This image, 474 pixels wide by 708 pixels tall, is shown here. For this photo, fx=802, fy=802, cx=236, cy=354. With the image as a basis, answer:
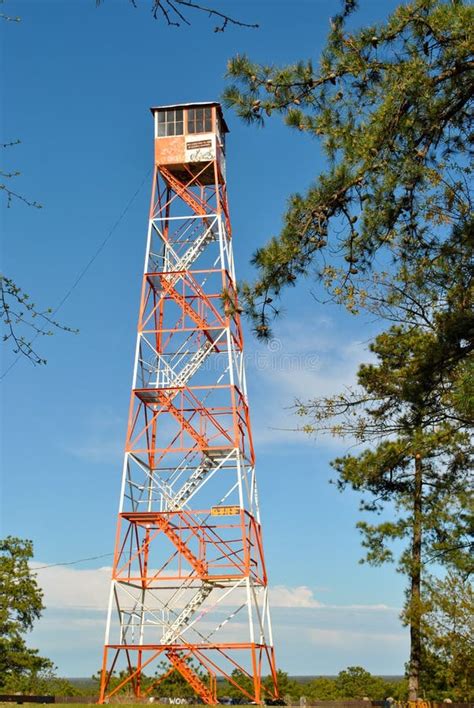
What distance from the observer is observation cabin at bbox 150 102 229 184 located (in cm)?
2962

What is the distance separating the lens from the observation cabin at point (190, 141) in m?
29.6

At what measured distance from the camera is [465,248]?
1011 centimetres

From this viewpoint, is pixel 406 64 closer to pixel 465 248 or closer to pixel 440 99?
pixel 440 99

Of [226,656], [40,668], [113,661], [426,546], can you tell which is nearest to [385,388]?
[426,546]

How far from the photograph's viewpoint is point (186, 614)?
2383 centimetres

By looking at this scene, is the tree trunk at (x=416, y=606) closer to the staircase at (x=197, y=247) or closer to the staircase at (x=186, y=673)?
the staircase at (x=186, y=673)

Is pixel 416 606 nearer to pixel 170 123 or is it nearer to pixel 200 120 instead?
pixel 200 120

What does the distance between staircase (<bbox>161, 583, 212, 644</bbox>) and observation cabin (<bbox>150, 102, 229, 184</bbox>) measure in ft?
48.0

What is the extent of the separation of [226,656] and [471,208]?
662 inches

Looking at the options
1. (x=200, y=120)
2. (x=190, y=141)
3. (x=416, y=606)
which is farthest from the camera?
(x=200, y=120)

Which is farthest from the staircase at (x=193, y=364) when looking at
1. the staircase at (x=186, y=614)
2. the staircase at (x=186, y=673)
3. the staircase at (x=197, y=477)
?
the staircase at (x=186, y=673)

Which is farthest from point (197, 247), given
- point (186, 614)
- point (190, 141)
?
point (186, 614)

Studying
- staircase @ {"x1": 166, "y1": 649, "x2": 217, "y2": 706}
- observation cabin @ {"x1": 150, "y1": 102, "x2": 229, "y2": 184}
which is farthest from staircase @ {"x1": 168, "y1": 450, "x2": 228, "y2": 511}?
observation cabin @ {"x1": 150, "y1": 102, "x2": 229, "y2": 184}

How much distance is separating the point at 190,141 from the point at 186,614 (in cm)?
1679
